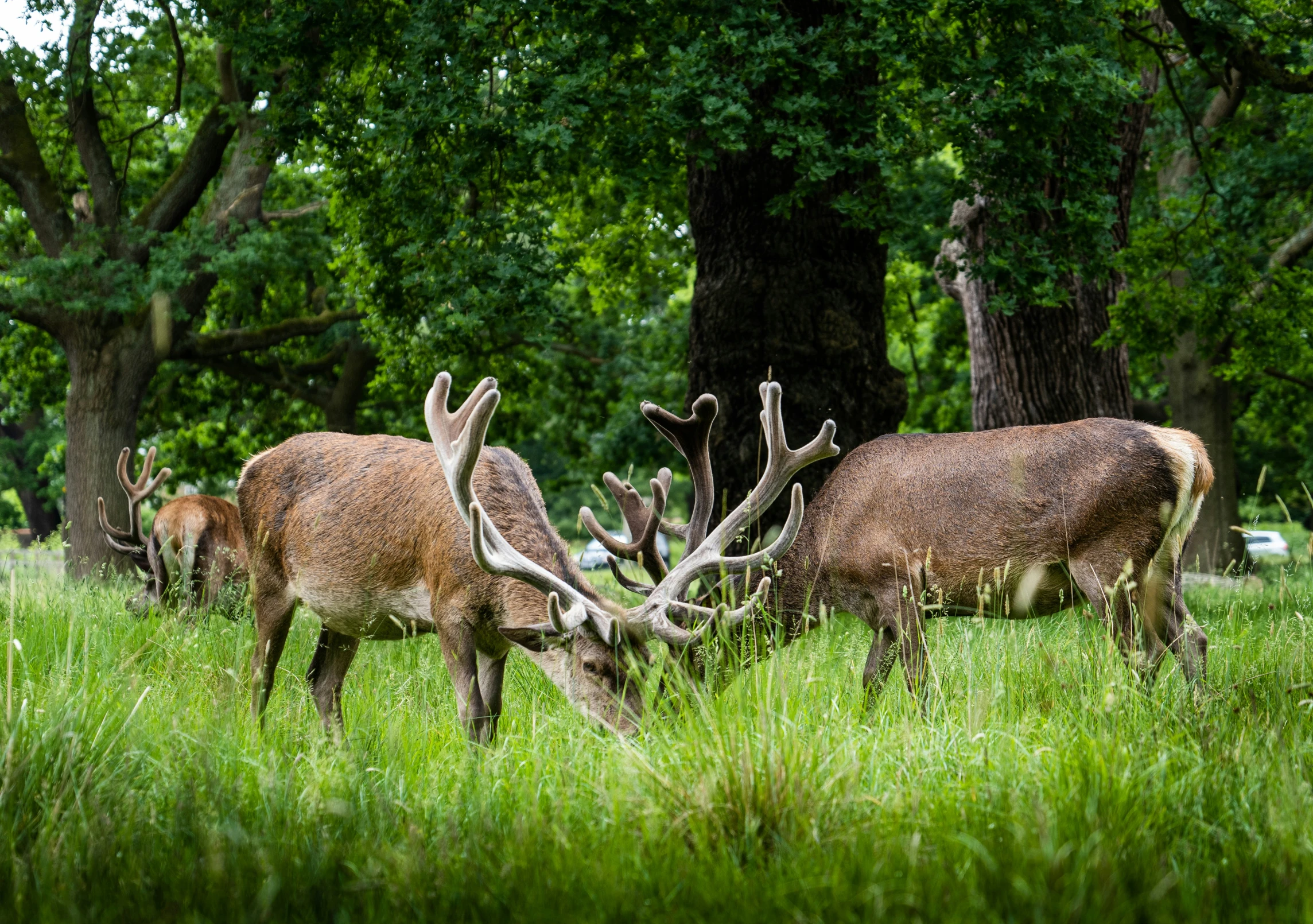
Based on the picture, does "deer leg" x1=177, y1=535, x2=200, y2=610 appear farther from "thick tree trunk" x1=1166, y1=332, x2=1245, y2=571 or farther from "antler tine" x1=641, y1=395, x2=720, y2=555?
"thick tree trunk" x1=1166, y1=332, x2=1245, y2=571

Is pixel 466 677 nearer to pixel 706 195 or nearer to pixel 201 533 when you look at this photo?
pixel 706 195

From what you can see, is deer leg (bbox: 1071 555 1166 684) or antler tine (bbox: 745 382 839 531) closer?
antler tine (bbox: 745 382 839 531)

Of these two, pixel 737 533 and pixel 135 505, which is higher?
pixel 737 533

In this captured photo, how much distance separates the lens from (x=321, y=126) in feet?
30.7

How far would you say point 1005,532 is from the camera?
18.6ft

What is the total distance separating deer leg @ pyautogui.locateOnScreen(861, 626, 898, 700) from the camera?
5504mm

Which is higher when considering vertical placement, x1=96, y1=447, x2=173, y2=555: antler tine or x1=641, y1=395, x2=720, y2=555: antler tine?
x1=641, y1=395, x2=720, y2=555: antler tine

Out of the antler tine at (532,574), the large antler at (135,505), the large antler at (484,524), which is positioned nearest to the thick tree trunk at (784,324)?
the large antler at (484,524)

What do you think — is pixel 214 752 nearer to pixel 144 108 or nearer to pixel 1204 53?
pixel 1204 53

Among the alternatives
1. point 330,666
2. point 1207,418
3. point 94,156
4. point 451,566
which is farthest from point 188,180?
Answer: point 1207,418

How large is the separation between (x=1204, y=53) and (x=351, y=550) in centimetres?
721

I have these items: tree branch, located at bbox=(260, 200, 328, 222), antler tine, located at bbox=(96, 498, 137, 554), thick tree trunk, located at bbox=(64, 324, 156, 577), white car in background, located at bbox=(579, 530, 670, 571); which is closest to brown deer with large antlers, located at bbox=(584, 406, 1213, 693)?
white car in background, located at bbox=(579, 530, 670, 571)

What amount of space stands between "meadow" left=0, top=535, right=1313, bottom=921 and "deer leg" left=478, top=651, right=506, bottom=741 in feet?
2.14

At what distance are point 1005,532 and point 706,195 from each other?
3.60m
